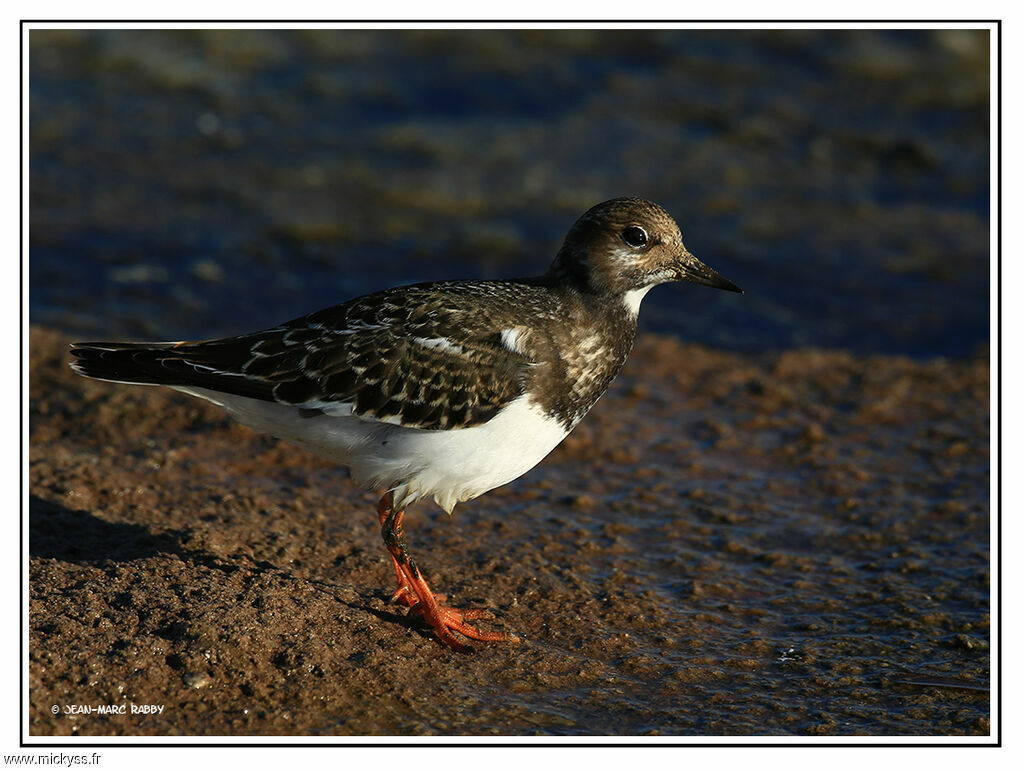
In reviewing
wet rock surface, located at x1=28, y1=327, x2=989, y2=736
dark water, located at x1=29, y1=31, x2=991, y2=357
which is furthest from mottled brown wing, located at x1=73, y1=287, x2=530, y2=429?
dark water, located at x1=29, y1=31, x2=991, y2=357

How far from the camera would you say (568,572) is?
7012 mm

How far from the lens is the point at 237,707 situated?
17.4ft

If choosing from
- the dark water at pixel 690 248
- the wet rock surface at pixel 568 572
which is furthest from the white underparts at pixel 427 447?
the dark water at pixel 690 248

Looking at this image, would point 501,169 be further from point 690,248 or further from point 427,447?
point 427,447

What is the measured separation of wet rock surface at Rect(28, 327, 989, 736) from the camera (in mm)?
5516

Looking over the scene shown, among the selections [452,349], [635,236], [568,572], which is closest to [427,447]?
[452,349]

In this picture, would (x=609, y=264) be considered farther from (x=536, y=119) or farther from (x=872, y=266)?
(x=536, y=119)

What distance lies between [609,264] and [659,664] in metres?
2.18

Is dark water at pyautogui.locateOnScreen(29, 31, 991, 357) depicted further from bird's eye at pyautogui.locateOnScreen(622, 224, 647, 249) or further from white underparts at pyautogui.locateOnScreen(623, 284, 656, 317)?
bird's eye at pyautogui.locateOnScreen(622, 224, 647, 249)

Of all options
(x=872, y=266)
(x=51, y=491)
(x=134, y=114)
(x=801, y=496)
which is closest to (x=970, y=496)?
(x=801, y=496)

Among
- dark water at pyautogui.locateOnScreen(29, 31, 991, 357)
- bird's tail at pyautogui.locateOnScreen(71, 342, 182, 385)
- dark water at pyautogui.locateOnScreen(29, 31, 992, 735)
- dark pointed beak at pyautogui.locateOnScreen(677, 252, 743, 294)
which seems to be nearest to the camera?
bird's tail at pyautogui.locateOnScreen(71, 342, 182, 385)

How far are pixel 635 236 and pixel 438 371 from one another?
4.51 feet

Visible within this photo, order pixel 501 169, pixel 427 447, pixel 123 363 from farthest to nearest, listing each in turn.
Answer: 1. pixel 501 169
2. pixel 123 363
3. pixel 427 447

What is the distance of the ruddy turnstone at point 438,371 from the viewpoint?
240 inches
